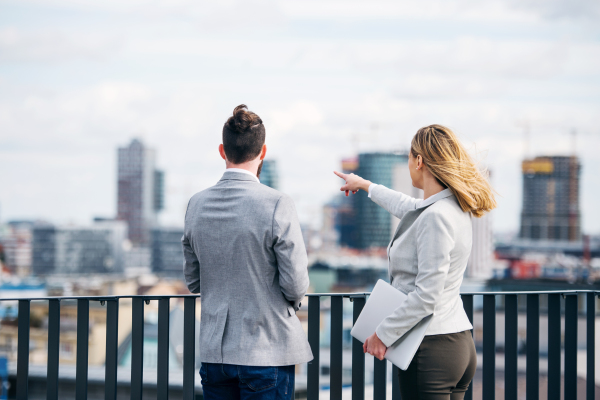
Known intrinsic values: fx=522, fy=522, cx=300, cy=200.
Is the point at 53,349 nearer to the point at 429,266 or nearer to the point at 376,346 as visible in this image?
the point at 376,346

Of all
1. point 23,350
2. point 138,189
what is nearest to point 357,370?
point 23,350

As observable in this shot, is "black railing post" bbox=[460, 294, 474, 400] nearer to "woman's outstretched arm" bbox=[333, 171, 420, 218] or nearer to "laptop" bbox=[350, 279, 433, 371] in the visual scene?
"woman's outstretched arm" bbox=[333, 171, 420, 218]

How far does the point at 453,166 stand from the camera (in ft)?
6.73

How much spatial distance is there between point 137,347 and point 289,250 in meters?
1.54

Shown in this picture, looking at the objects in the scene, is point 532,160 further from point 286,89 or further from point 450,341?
point 450,341

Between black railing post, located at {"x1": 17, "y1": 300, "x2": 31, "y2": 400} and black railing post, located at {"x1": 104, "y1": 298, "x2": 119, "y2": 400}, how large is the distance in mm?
469

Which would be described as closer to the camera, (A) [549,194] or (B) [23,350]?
(B) [23,350]

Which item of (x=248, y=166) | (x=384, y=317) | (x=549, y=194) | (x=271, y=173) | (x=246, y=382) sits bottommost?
(x=246, y=382)

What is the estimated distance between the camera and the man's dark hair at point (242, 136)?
2006 millimetres

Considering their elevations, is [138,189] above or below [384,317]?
above

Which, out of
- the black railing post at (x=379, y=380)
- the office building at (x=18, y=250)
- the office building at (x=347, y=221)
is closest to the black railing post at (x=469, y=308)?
the black railing post at (x=379, y=380)

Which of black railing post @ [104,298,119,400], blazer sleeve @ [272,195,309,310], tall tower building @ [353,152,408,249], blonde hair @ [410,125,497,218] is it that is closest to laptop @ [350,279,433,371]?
blazer sleeve @ [272,195,309,310]

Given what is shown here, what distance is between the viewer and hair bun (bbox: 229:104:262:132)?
6.56 feet

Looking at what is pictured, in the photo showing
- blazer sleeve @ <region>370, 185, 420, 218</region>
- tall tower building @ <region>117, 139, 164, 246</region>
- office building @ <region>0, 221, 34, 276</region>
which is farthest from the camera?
tall tower building @ <region>117, 139, 164, 246</region>
